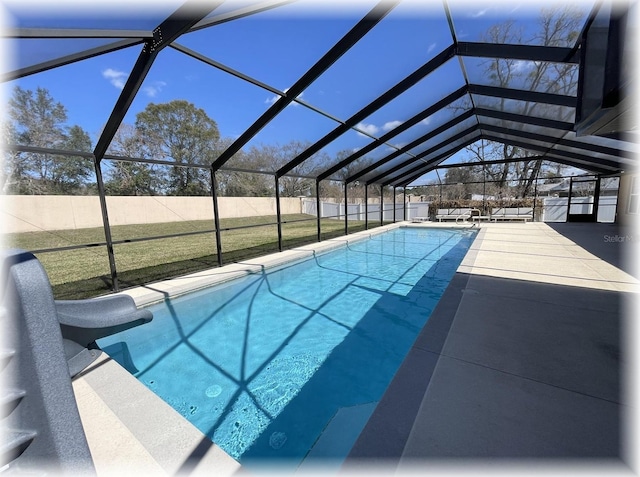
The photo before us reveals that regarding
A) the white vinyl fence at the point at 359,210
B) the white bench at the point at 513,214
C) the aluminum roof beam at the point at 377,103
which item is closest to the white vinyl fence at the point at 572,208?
the white bench at the point at 513,214

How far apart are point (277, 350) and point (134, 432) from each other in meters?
1.80

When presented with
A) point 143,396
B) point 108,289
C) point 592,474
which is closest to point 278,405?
point 143,396

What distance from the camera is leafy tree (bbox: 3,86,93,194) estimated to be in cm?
390

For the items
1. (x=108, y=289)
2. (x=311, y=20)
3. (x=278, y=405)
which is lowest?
(x=278, y=405)

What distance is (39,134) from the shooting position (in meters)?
4.64

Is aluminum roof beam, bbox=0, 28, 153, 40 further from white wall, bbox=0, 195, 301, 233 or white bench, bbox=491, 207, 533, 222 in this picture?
white bench, bbox=491, 207, 533, 222

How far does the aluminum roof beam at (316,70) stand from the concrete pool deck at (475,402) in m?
3.58

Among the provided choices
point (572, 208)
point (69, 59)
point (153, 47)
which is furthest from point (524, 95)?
point (572, 208)

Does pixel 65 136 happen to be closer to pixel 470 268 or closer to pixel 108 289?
pixel 108 289

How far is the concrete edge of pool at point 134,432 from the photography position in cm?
139

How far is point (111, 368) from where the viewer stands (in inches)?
88.6

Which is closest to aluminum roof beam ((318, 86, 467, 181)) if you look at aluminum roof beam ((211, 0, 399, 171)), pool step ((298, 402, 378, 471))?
aluminum roof beam ((211, 0, 399, 171))

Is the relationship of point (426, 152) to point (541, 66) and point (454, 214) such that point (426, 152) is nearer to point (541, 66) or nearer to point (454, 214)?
point (541, 66)

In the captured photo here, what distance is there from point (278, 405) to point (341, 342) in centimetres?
120
